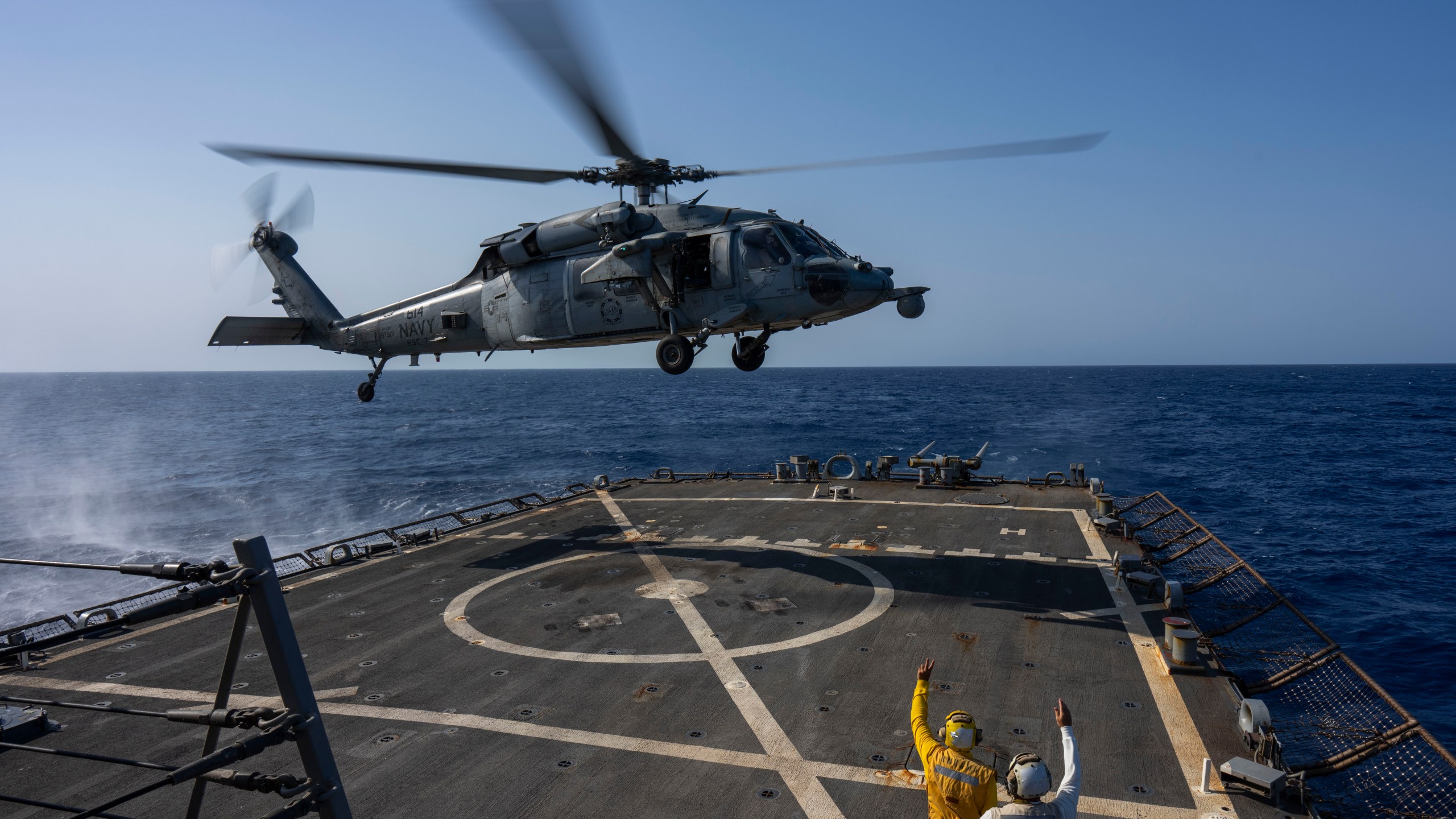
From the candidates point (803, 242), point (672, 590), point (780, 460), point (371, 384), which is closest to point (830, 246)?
point (803, 242)

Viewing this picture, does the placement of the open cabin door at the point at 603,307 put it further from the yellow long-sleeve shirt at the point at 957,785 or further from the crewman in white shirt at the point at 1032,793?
the crewman in white shirt at the point at 1032,793

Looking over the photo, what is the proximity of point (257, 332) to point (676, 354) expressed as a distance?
1497cm

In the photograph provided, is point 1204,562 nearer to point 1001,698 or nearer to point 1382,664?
point 1382,664

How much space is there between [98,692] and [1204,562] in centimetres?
2837

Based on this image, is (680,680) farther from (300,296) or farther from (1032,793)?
(300,296)

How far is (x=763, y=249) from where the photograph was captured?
1900cm

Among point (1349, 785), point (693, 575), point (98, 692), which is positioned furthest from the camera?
point (693, 575)

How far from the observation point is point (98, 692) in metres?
13.2

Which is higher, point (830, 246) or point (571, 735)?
point (830, 246)

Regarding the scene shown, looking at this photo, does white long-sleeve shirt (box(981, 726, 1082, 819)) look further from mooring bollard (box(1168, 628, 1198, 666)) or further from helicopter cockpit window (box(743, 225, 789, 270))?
helicopter cockpit window (box(743, 225, 789, 270))

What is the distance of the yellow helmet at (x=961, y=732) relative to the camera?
6.54 metres

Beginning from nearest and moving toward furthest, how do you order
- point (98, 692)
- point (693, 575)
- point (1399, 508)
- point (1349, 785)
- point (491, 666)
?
point (98, 692)
point (491, 666)
point (1349, 785)
point (693, 575)
point (1399, 508)

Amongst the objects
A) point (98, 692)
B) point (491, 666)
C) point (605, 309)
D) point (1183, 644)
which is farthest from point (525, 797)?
point (605, 309)

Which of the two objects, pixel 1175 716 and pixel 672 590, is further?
pixel 672 590
